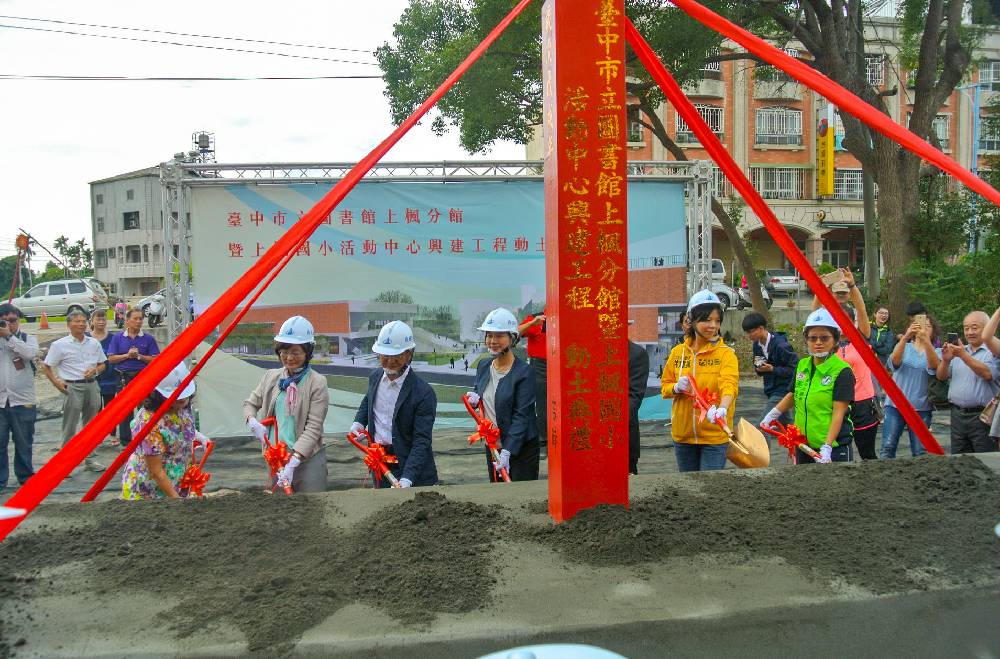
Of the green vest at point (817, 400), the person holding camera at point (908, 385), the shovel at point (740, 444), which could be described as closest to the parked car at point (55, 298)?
the person holding camera at point (908, 385)

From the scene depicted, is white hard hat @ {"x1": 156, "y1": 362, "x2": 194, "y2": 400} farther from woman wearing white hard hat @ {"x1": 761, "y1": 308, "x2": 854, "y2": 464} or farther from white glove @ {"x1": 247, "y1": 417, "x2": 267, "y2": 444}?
woman wearing white hard hat @ {"x1": 761, "y1": 308, "x2": 854, "y2": 464}

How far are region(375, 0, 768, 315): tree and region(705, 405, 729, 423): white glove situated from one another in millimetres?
9318

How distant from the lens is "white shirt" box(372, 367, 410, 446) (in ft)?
15.4

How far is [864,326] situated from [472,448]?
4.64 meters

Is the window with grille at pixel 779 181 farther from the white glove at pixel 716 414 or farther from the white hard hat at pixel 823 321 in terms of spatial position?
the white glove at pixel 716 414

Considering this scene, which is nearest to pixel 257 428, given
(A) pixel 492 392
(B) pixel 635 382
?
(A) pixel 492 392

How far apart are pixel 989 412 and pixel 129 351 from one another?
27.6 ft

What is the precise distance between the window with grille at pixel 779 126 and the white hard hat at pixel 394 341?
3476 cm

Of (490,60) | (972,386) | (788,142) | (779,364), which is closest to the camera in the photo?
(972,386)

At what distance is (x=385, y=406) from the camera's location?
474cm

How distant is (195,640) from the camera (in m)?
2.32

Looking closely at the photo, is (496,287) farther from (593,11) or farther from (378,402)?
(593,11)

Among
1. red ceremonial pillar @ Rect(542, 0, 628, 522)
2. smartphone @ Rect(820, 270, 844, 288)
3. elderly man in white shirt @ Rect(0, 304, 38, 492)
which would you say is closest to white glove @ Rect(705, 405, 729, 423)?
red ceremonial pillar @ Rect(542, 0, 628, 522)

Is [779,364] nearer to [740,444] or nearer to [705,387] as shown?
[740,444]
